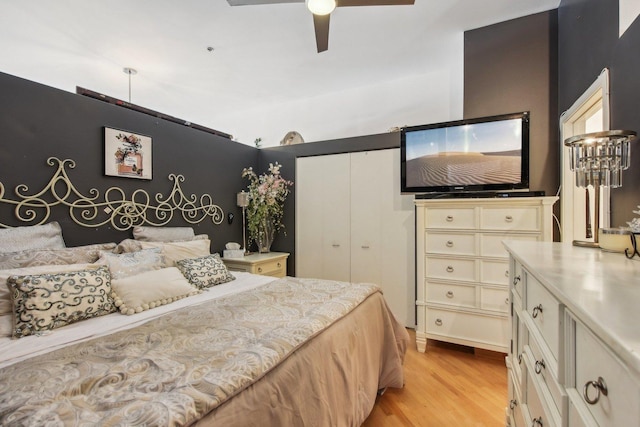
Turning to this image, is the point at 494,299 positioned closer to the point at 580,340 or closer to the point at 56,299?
the point at 580,340

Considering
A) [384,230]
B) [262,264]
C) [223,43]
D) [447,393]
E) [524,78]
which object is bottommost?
[447,393]

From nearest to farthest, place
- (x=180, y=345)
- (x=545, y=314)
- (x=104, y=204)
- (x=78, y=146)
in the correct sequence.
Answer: (x=545, y=314) < (x=180, y=345) < (x=78, y=146) < (x=104, y=204)

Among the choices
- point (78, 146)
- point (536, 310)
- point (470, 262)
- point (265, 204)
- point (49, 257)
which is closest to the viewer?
point (536, 310)

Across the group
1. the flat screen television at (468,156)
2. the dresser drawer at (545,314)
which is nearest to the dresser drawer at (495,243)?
the flat screen television at (468,156)

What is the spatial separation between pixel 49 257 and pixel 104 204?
0.71 m

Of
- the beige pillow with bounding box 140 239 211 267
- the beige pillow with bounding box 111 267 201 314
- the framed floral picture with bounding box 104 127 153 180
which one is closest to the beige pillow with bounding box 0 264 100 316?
the beige pillow with bounding box 111 267 201 314

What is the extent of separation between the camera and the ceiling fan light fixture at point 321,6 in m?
1.79

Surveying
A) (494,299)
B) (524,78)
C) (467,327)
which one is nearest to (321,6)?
(524,78)

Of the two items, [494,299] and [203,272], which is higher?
[203,272]

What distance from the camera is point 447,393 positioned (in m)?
2.08

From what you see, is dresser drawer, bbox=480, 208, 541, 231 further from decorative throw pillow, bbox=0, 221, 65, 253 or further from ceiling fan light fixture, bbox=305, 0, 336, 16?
decorative throw pillow, bbox=0, 221, 65, 253

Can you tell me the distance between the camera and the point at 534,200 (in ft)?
7.55

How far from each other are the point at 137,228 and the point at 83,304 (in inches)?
41.9

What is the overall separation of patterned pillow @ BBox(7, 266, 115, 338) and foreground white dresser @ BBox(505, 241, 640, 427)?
207 centimetres
